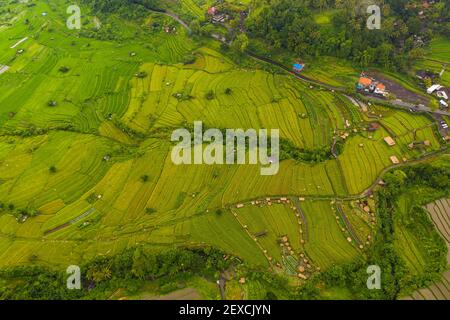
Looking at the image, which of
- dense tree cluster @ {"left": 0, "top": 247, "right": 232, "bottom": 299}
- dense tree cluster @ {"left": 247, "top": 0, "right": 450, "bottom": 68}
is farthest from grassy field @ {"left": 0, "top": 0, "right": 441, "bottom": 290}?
dense tree cluster @ {"left": 247, "top": 0, "right": 450, "bottom": 68}

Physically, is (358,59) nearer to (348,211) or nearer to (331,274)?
(348,211)

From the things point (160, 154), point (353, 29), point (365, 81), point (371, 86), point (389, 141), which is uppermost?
point (353, 29)

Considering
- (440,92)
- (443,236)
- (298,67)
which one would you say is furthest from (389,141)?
(298,67)

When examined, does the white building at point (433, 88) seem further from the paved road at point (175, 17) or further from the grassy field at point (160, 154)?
the paved road at point (175, 17)

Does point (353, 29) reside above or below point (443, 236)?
above

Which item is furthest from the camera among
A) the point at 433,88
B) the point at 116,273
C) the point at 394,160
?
the point at 433,88

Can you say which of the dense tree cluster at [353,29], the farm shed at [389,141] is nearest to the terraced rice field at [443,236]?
the farm shed at [389,141]

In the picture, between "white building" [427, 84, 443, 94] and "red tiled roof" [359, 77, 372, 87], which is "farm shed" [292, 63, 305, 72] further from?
"white building" [427, 84, 443, 94]

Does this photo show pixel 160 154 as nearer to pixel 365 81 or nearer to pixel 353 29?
pixel 365 81

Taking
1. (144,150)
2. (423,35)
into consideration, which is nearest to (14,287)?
(144,150)
